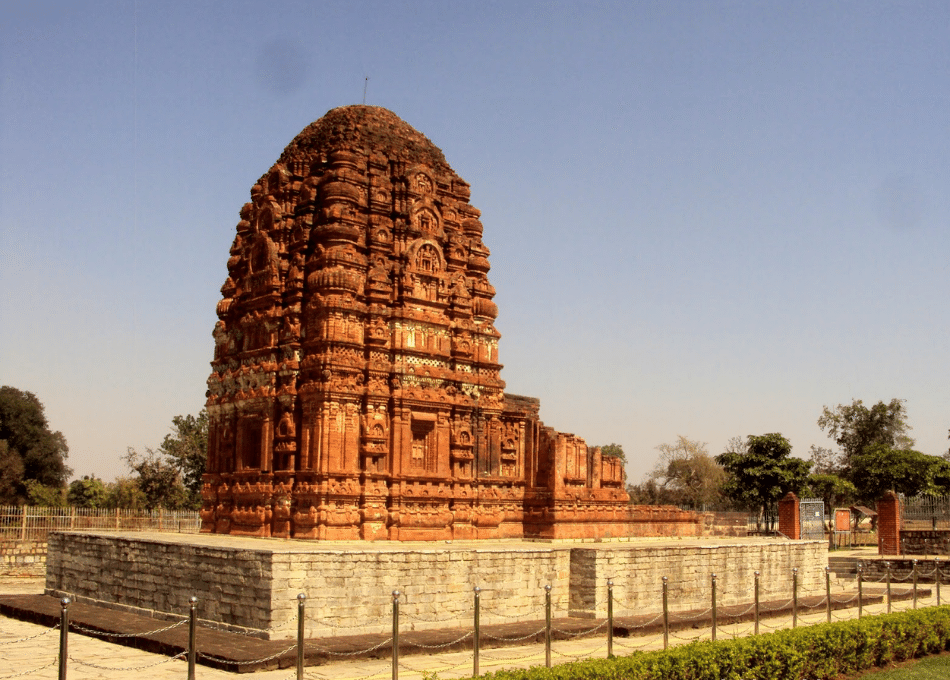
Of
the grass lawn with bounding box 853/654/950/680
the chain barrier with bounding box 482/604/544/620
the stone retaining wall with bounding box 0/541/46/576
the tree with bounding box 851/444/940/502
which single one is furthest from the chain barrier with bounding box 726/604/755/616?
the tree with bounding box 851/444/940/502

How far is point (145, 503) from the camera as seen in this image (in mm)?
43062

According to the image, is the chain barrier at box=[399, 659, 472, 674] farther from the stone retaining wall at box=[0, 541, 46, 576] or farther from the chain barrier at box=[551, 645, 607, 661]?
the stone retaining wall at box=[0, 541, 46, 576]

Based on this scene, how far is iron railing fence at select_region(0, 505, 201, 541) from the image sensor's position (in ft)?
87.4

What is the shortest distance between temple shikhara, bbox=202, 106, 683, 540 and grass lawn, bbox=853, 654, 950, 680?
8059mm

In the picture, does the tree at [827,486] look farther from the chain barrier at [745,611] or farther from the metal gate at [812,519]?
the chain barrier at [745,611]

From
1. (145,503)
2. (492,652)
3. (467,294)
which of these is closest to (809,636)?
(492,652)

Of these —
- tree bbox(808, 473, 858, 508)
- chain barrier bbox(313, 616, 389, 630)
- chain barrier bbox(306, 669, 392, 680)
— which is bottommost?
chain barrier bbox(306, 669, 392, 680)

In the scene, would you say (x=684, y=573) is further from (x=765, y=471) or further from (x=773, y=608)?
(x=765, y=471)

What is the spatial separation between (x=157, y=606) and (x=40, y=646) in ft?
8.33

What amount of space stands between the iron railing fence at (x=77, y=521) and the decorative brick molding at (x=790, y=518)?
735 inches

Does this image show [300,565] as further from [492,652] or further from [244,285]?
[244,285]

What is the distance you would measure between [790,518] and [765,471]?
1000cm

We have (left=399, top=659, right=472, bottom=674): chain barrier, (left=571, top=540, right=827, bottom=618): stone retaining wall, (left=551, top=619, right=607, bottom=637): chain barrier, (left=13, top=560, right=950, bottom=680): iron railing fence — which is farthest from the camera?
(left=571, top=540, right=827, bottom=618): stone retaining wall

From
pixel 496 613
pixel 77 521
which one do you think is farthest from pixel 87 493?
pixel 496 613
